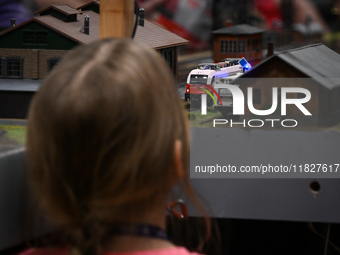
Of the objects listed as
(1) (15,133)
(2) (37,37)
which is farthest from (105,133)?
(2) (37,37)

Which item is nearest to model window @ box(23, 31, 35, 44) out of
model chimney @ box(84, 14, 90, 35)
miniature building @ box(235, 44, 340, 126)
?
model chimney @ box(84, 14, 90, 35)

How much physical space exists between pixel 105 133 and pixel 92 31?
959mm

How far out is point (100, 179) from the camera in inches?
16.5

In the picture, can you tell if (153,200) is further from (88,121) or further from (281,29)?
(281,29)

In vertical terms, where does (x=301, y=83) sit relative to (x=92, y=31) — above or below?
below

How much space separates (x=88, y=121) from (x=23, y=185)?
1.78 ft

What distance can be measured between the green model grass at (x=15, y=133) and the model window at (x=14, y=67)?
18cm

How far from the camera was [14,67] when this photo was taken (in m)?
1.33

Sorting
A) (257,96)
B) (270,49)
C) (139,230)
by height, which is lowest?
(139,230)

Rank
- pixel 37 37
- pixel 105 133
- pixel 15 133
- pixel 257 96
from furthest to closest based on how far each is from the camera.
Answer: pixel 37 37 < pixel 257 96 < pixel 15 133 < pixel 105 133

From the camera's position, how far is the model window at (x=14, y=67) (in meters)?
1.33

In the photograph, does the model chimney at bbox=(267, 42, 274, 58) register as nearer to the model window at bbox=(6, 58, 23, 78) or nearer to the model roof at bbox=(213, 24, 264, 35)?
the model roof at bbox=(213, 24, 264, 35)

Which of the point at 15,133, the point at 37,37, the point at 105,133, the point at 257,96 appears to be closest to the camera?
the point at 105,133

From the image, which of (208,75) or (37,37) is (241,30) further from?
(37,37)
